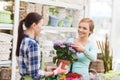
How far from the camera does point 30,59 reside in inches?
81.6

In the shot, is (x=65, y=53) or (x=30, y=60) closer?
(x=30, y=60)

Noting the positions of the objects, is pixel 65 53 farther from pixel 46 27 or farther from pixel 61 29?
pixel 61 29

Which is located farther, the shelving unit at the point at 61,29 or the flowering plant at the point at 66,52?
the shelving unit at the point at 61,29

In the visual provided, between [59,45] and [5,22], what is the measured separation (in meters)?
1.33

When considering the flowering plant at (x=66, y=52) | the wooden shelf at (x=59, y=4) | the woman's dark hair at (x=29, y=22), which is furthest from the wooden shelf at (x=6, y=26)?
the flowering plant at (x=66, y=52)

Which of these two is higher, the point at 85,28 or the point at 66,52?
the point at 85,28

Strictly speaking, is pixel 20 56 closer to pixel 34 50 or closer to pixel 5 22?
pixel 34 50

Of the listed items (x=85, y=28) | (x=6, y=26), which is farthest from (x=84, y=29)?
(x=6, y=26)

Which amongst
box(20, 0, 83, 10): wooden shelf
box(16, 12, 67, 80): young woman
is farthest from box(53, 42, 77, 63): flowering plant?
box(20, 0, 83, 10): wooden shelf

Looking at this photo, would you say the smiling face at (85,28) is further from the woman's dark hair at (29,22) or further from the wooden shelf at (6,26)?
the wooden shelf at (6,26)

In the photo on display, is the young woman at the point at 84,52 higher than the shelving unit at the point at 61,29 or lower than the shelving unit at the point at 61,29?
lower

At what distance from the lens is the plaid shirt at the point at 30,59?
2.07m

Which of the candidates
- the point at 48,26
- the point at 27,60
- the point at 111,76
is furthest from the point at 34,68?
the point at 48,26

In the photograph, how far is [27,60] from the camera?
210cm
